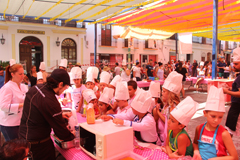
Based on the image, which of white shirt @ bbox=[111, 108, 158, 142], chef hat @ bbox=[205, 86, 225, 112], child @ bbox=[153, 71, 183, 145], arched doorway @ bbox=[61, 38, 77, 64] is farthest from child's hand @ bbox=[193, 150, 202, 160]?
arched doorway @ bbox=[61, 38, 77, 64]

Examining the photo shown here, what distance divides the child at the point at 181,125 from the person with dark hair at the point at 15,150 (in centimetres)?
127

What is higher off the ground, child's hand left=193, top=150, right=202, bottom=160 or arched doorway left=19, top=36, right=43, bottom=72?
arched doorway left=19, top=36, right=43, bottom=72

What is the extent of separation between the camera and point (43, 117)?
1885 millimetres

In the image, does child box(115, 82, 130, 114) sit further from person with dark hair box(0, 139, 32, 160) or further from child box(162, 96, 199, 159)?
person with dark hair box(0, 139, 32, 160)

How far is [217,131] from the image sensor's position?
68.7 inches

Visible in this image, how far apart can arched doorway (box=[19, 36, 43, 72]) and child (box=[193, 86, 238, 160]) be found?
600 inches

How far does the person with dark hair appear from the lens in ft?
4.69

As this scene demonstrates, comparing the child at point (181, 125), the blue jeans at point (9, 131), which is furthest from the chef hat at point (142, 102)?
the blue jeans at point (9, 131)

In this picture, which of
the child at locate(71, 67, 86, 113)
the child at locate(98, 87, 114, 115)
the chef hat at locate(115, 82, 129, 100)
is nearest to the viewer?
the chef hat at locate(115, 82, 129, 100)

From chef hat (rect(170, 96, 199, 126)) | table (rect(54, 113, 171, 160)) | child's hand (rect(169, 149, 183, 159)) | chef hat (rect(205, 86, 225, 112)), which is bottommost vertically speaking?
table (rect(54, 113, 171, 160))

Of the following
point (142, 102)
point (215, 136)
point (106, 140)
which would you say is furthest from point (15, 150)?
point (215, 136)

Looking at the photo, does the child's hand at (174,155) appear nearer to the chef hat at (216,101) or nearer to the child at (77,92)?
the chef hat at (216,101)

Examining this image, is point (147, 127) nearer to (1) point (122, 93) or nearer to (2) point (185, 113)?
(2) point (185, 113)

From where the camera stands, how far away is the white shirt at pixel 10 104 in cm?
255
